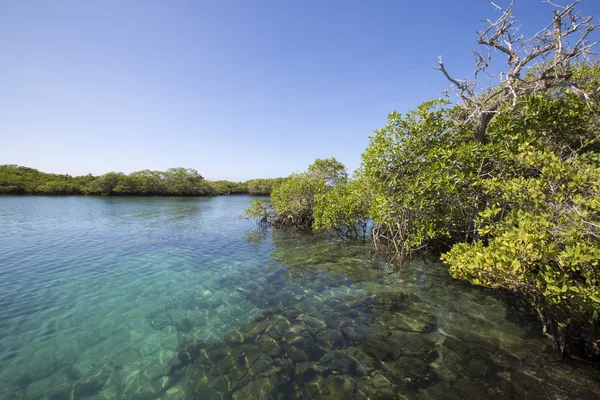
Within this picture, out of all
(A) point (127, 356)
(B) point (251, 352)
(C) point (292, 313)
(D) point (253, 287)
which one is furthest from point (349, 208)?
(A) point (127, 356)

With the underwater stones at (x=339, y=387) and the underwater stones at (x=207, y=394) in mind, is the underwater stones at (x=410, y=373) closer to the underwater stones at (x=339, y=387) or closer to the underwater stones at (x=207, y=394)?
the underwater stones at (x=339, y=387)

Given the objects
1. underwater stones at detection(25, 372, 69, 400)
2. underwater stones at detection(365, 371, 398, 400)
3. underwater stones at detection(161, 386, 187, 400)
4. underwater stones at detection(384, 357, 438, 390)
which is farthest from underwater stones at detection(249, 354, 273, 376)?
underwater stones at detection(25, 372, 69, 400)

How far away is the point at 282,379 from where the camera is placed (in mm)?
4465

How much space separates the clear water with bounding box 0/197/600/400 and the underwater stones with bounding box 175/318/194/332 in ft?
0.16

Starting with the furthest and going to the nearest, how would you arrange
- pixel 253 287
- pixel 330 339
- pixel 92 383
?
pixel 253 287, pixel 330 339, pixel 92 383

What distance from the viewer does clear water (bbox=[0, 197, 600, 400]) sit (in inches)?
168

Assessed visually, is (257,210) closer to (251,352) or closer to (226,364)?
(251,352)

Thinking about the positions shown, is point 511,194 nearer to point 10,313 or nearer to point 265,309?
point 265,309

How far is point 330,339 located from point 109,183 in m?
82.5

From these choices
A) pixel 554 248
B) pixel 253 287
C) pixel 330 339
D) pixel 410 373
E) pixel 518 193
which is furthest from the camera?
pixel 253 287

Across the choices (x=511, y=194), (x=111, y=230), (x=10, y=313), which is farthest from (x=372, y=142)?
(x=111, y=230)

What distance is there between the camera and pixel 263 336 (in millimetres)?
5828

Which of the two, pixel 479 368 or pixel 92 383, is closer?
pixel 92 383

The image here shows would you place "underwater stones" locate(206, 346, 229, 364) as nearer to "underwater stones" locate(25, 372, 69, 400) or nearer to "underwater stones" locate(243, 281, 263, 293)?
"underwater stones" locate(25, 372, 69, 400)
